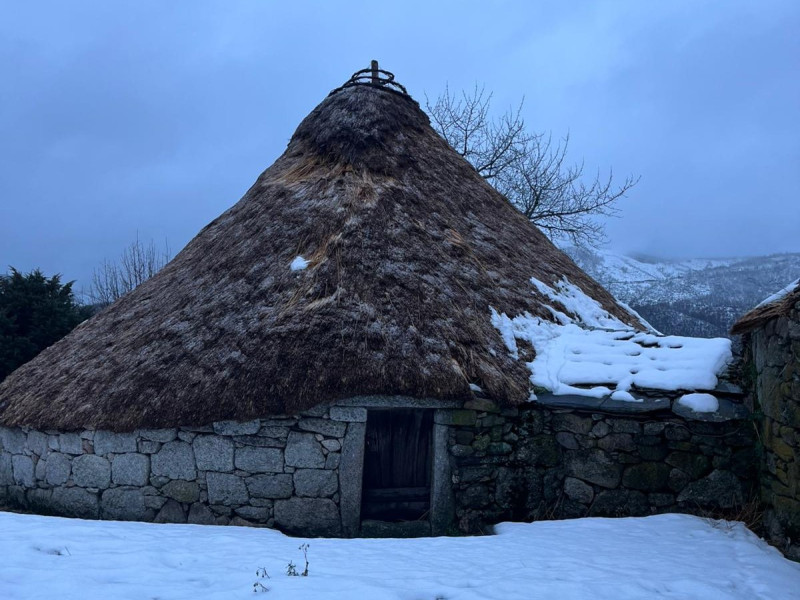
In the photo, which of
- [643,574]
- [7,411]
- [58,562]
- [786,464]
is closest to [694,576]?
[643,574]

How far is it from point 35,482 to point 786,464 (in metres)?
7.84

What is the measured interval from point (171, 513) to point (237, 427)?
47.3 inches

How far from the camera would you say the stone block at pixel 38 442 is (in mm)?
7316

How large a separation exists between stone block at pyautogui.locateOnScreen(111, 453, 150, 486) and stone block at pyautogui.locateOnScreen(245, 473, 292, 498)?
119cm

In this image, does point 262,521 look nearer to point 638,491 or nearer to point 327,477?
point 327,477

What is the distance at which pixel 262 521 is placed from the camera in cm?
635

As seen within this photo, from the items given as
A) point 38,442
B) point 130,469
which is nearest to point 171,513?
point 130,469

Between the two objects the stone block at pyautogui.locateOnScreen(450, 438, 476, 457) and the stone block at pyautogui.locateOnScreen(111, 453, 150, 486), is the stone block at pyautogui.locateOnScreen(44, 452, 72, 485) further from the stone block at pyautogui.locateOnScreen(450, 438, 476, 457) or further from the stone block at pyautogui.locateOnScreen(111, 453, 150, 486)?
the stone block at pyautogui.locateOnScreen(450, 438, 476, 457)

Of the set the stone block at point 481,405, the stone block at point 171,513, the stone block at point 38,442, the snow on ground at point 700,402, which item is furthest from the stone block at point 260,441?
the snow on ground at point 700,402

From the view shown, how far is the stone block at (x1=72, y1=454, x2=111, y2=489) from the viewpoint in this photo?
22.4ft

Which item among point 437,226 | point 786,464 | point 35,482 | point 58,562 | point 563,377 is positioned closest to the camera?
point 58,562

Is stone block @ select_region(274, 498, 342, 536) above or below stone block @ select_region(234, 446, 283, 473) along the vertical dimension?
below

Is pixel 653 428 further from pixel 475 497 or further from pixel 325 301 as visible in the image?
pixel 325 301

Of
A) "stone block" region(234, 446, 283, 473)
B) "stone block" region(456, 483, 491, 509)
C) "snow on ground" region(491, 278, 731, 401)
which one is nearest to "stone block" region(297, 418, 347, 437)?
"stone block" region(234, 446, 283, 473)
